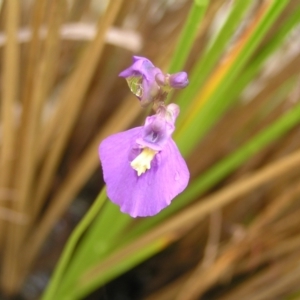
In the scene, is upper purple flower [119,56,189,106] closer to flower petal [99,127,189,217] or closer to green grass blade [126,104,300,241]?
flower petal [99,127,189,217]

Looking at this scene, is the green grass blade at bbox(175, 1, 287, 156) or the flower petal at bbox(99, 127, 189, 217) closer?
the flower petal at bbox(99, 127, 189, 217)

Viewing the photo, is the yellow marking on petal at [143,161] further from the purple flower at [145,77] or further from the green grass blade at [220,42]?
the green grass blade at [220,42]

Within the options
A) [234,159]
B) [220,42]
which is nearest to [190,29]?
[220,42]

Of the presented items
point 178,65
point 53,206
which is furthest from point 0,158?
point 178,65

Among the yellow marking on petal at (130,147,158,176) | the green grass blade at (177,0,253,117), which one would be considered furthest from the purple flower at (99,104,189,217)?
the green grass blade at (177,0,253,117)

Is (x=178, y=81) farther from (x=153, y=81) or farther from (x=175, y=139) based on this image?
(x=175, y=139)

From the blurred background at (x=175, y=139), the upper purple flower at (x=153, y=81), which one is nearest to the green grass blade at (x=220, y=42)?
the blurred background at (x=175, y=139)

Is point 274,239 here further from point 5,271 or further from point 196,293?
point 5,271

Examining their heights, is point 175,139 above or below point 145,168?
above
